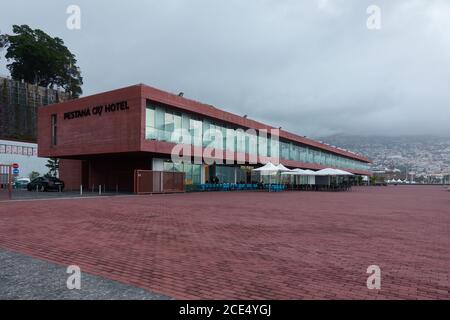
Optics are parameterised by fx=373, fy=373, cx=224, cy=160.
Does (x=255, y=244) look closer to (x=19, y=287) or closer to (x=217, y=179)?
(x=19, y=287)

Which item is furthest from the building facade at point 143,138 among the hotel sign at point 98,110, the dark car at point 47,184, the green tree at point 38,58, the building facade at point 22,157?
the green tree at point 38,58

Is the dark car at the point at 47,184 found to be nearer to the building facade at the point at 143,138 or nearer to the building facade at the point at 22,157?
the building facade at the point at 143,138

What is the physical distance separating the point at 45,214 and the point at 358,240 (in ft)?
34.0

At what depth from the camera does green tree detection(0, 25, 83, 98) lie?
229 feet

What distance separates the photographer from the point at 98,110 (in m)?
31.1

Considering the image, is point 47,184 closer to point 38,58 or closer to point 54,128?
point 54,128

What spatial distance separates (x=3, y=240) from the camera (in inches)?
318

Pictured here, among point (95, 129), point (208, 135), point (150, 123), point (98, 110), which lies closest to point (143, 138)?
point (150, 123)

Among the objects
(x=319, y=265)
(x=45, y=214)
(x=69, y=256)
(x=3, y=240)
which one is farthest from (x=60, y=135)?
(x=319, y=265)

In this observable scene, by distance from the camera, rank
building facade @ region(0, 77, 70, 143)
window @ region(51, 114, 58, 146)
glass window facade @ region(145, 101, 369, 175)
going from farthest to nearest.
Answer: building facade @ region(0, 77, 70, 143)
window @ region(51, 114, 58, 146)
glass window facade @ region(145, 101, 369, 175)

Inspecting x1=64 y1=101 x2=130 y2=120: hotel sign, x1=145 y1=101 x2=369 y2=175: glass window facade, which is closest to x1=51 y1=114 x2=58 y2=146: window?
x1=64 y1=101 x2=130 y2=120: hotel sign

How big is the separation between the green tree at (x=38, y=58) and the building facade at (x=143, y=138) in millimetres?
39223

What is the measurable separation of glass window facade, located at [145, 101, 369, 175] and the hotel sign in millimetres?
2075

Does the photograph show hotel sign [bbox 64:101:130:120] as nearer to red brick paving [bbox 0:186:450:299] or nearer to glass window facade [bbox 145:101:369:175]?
glass window facade [bbox 145:101:369:175]
